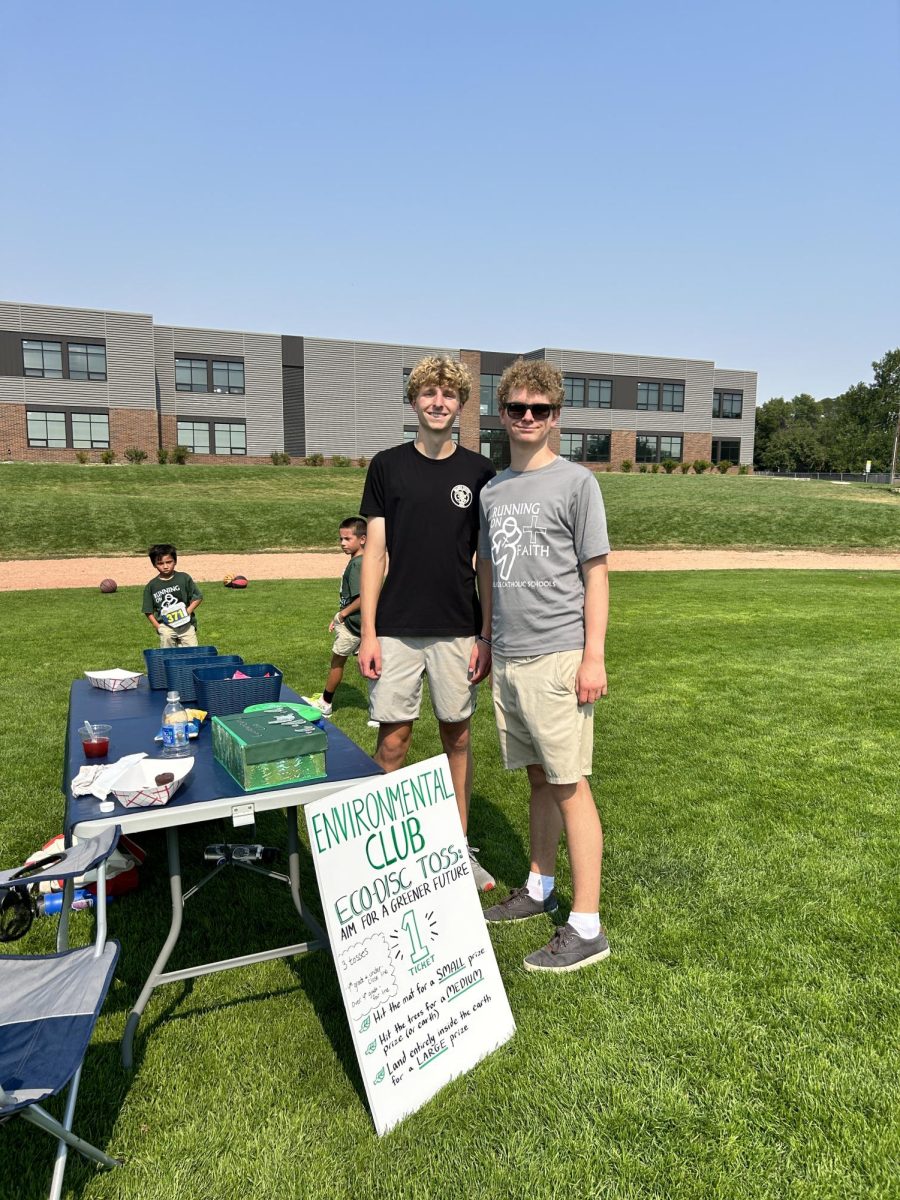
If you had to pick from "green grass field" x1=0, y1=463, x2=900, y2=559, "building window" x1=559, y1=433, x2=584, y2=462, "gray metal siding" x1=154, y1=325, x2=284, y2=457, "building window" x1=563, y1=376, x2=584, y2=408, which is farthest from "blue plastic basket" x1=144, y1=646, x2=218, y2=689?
"building window" x1=559, y1=433, x2=584, y2=462

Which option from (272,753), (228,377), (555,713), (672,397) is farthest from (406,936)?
(672,397)

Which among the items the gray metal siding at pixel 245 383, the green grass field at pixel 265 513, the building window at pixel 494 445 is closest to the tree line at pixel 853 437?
the building window at pixel 494 445

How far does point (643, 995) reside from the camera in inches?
118

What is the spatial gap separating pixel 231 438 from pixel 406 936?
4838 cm

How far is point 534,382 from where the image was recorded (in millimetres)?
3092

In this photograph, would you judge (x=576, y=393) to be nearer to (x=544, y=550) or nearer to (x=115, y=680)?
(x=115, y=680)

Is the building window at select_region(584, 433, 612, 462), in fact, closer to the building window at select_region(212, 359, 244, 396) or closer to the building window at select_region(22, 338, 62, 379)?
the building window at select_region(212, 359, 244, 396)

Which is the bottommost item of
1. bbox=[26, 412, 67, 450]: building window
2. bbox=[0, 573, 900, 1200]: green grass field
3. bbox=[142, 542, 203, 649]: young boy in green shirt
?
bbox=[0, 573, 900, 1200]: green grass field

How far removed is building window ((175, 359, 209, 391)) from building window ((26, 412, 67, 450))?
6633mm

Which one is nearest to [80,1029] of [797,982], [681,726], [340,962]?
[340,962]

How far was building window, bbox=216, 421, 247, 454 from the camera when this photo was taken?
156ft

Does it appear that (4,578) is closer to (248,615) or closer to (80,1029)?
(248,615)

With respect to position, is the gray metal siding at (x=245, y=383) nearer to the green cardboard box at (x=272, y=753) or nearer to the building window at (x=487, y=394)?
the building window at (x=487, y=394)

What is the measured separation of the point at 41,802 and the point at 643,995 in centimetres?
375
